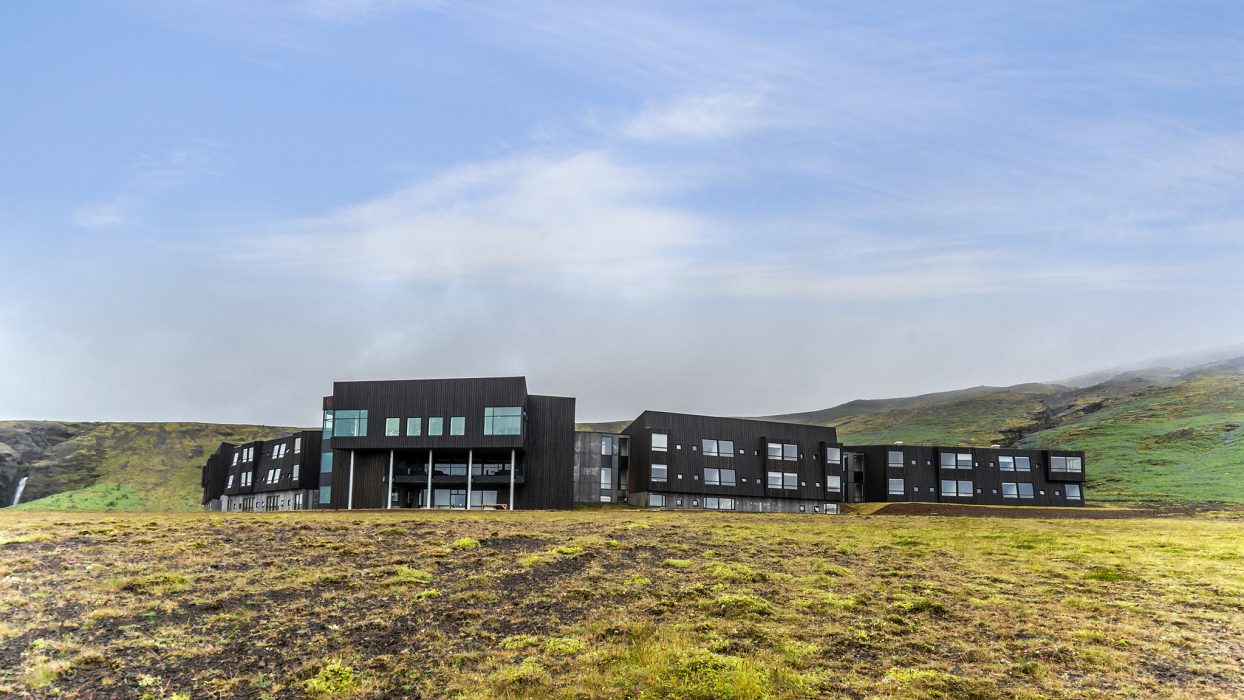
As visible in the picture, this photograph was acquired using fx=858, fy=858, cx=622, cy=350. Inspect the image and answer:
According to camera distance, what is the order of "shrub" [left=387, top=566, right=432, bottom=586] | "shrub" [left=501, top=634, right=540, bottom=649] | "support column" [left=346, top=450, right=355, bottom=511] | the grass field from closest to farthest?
the grass field, "shrub" [left=501, top=634, right=540, bottom=649], "shrub" [left=387, top=566, right=432, bottom=586], "support column" [left=346, top=450, right=355, bottom=511]

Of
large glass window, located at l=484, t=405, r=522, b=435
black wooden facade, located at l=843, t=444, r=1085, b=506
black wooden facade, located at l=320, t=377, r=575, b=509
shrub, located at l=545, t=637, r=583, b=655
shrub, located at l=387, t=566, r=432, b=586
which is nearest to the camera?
shrub, located at l=545, t=637, r=583, b=655

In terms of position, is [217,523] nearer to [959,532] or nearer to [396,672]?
[396,672]

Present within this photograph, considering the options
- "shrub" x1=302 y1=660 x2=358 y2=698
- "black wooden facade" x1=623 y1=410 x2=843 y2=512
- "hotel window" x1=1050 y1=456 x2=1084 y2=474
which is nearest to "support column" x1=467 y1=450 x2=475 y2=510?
"black wooden facade" x1=623 y1=410 x2=843 y2=512

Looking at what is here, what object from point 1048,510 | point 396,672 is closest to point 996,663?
point 396,672

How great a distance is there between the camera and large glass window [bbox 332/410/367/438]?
79125 mm

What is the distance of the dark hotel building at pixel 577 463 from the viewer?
7838cm

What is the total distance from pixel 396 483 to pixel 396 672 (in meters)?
61.5

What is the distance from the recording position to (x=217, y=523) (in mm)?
46062

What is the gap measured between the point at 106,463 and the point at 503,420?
443ft

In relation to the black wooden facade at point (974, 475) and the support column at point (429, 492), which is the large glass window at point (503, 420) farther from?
the black wooden facade at point (974, 475)

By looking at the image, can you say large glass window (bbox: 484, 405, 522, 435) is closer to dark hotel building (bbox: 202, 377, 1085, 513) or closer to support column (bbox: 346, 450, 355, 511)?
dark hotel building (bbox: 202, 377, 1085, 513)

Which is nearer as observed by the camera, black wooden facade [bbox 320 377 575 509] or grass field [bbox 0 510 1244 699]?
grass field [bbox 0 510 1244 699]

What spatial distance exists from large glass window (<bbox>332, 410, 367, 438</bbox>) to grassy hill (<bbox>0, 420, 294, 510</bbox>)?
8550cm

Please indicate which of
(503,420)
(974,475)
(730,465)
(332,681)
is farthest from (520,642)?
(974,475)
